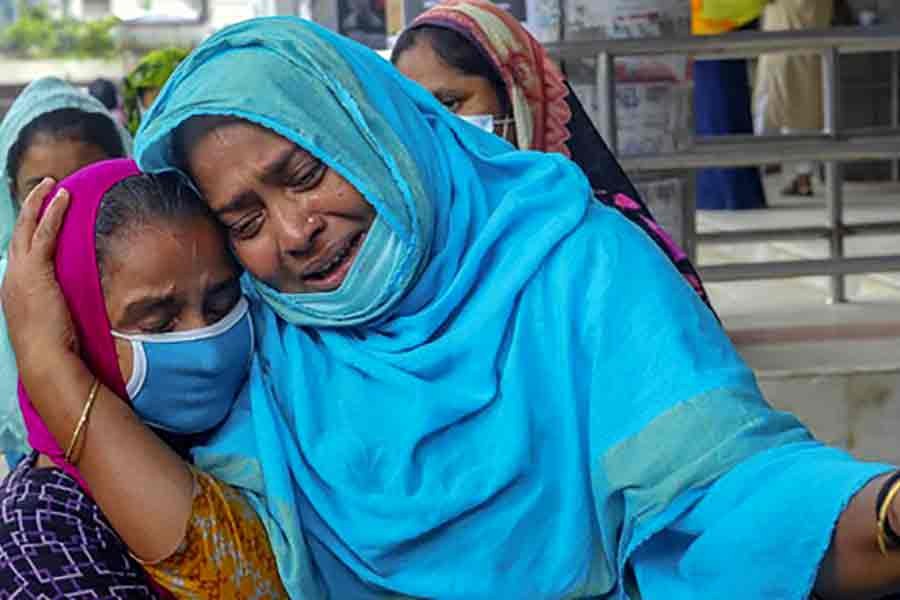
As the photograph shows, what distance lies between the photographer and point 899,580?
1.61 metres

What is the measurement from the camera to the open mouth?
184 centimetres

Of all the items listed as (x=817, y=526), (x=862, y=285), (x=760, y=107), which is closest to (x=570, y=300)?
(x=817, y=526)

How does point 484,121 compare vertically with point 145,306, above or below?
above

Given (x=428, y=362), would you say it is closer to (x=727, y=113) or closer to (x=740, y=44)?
(x=740, y=44)

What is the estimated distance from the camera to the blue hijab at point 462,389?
1767 mm

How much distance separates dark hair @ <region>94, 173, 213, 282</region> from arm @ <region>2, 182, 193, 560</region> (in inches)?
2.3

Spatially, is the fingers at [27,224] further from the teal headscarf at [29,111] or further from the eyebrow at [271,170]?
the teal headscarf at [29,111]

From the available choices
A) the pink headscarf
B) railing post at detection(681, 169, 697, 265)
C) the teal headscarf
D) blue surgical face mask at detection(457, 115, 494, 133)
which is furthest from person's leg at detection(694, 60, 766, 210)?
the pink headscarf

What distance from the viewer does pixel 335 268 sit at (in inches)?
72.7

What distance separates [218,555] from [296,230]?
1.33 feet

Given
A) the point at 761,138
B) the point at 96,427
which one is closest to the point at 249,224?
the point at 96,427

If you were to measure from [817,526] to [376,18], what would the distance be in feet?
9.04

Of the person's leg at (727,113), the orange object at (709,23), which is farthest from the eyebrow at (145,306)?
the person's leg at (727,113)

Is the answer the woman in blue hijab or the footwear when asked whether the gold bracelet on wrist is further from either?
the footwear
